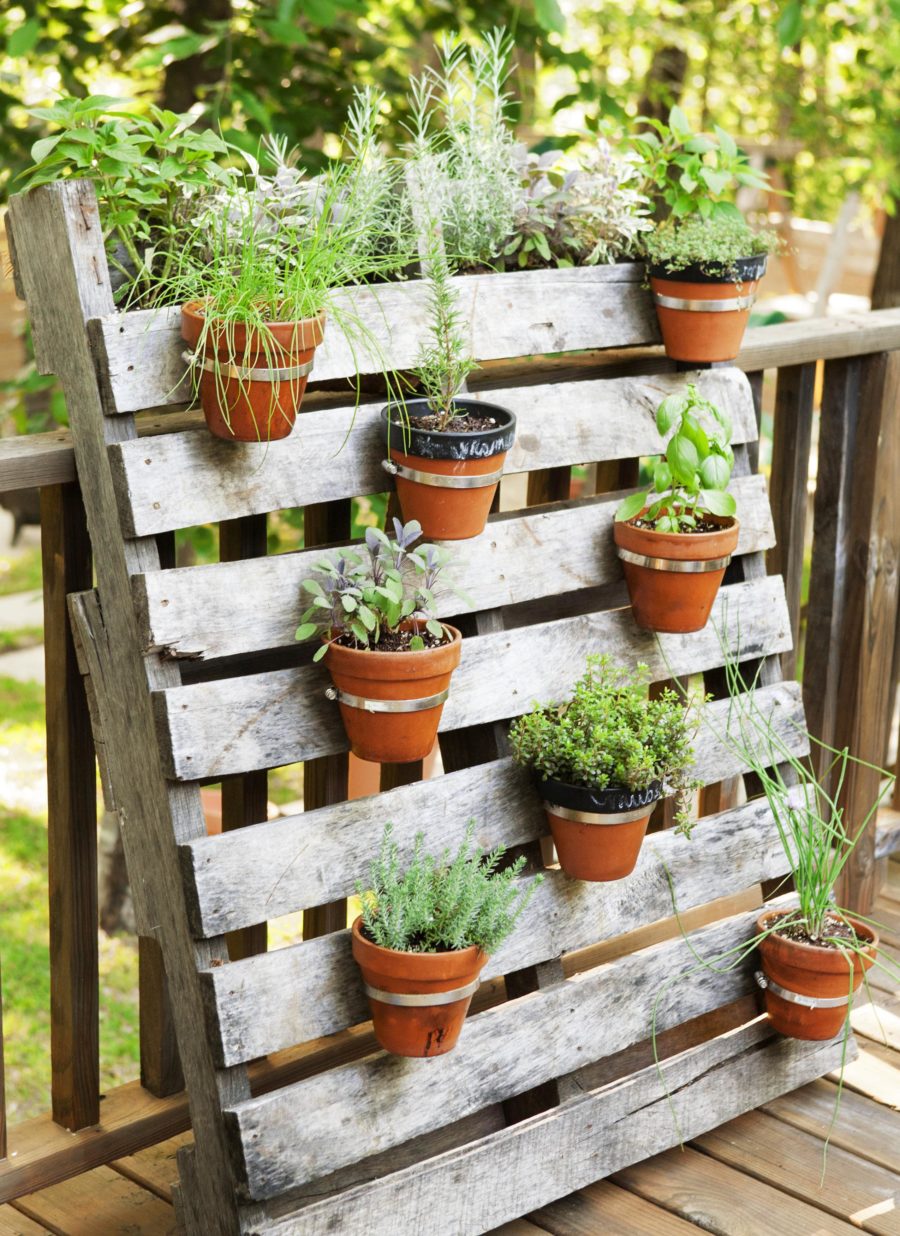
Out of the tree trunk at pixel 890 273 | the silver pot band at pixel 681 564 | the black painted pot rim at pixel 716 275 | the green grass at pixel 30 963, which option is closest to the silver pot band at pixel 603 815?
the silver pot band at pixel 681 564

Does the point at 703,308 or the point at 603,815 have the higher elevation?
the point at 703,308

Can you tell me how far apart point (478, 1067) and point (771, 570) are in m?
1.22

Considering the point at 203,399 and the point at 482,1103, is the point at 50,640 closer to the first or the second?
the point at 203,399

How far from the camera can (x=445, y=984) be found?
65.3 inches

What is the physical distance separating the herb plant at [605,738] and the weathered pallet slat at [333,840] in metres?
0.08

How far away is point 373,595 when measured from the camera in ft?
5.43

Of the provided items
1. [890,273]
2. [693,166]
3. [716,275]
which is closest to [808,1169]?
[716,275]

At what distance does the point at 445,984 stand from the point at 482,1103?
0.94ft

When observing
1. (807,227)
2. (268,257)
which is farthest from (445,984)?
(807,227)

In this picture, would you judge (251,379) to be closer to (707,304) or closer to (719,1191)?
(707,304)

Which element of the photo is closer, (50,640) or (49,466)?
(49,466)

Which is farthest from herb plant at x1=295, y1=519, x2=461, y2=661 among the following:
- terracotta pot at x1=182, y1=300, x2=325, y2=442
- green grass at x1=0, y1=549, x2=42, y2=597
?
green grass at x1=0, y1=549, x2=42, y2=597

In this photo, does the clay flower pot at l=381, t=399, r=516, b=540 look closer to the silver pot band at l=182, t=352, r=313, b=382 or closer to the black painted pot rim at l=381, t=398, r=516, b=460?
the black painted pot rim at l=381, t=398, r=516, b=460

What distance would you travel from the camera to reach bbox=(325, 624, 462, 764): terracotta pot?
1630mm
